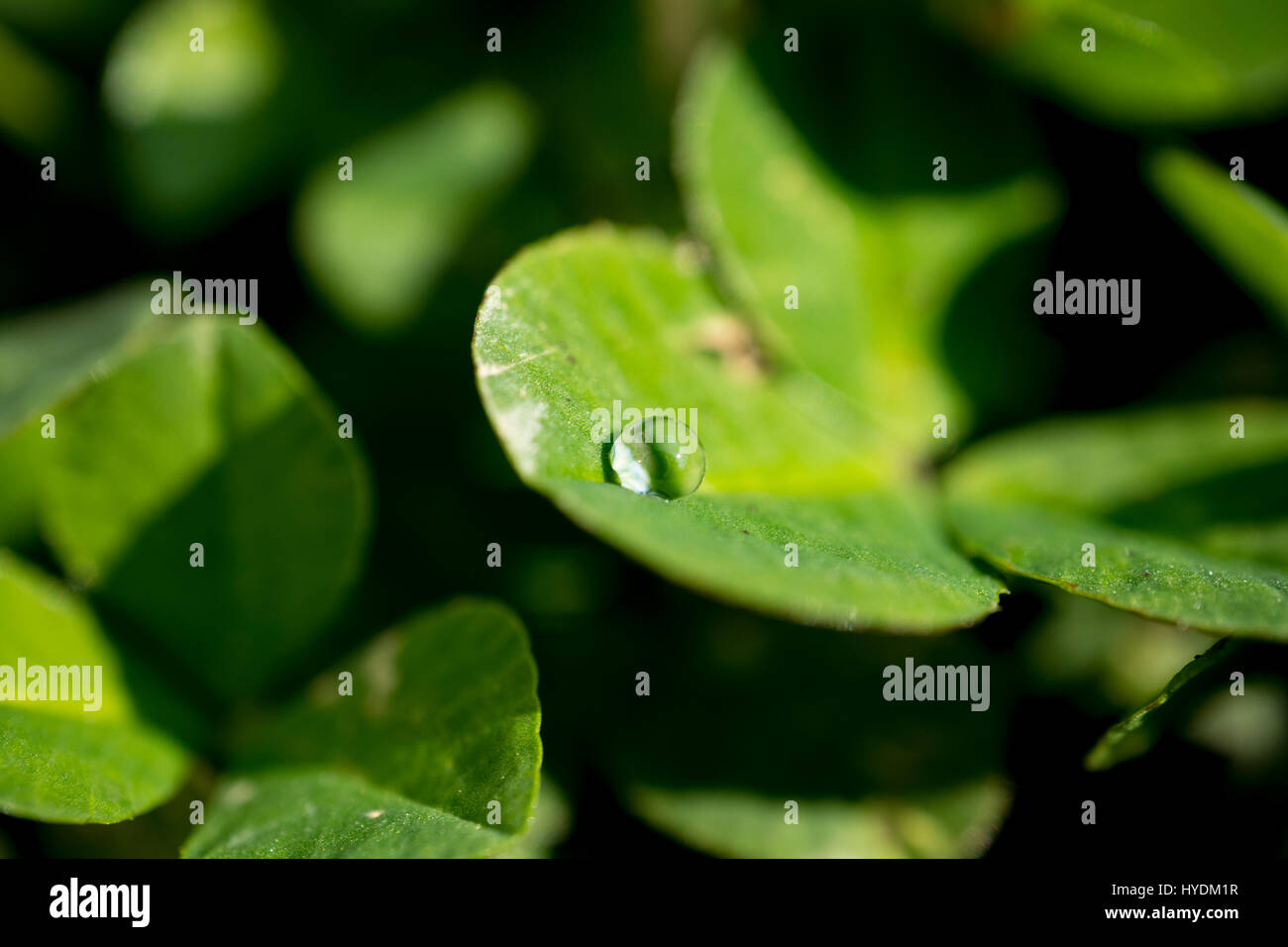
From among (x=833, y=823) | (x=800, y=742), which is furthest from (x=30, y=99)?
(x=833, y=823)

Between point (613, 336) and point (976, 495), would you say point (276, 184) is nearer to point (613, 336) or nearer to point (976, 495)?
point (613, 336)

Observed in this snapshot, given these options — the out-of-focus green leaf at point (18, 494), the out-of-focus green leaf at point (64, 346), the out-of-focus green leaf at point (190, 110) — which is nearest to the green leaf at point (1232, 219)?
the out-of-focus green leaf at point (64, 346)

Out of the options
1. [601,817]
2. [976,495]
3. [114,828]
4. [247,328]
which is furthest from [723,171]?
[114,828]

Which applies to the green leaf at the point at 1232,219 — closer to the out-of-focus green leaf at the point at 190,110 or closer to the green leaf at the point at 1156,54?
the green leaf at the point at 1156,54

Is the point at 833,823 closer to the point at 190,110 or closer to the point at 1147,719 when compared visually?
the point at 1147,719

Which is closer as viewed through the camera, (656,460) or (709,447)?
(656,460)

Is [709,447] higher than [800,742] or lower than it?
higher
